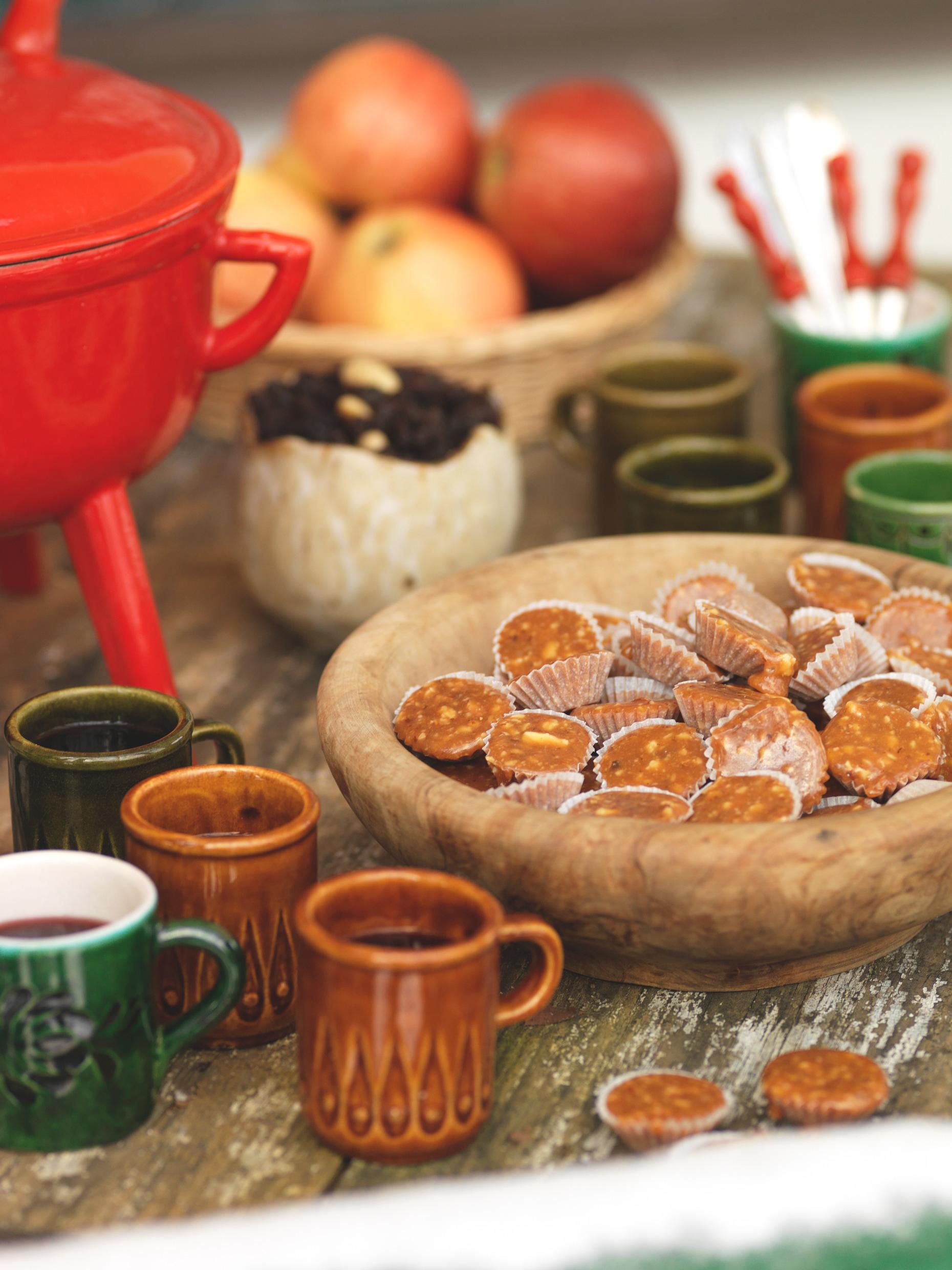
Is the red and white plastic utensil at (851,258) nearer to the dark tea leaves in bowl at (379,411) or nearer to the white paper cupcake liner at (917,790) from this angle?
the dark tea leaves in bowl at (379,411)

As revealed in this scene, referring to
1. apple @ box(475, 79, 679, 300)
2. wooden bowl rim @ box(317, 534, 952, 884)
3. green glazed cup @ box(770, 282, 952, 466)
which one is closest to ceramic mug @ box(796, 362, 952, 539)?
green glazed cup @ box(770, 282, 952, 466)

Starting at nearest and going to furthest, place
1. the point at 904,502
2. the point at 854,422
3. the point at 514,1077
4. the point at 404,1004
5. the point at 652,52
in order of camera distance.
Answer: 1. the point at 404,1004
2. the point at 514,1077
3. the point at 904,502
4. the point at 854,422
5. the point at 652,52

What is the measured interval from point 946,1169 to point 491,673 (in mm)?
405

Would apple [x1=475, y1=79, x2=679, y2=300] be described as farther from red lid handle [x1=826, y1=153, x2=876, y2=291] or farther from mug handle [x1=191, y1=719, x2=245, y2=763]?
mug handle [x1=191, y1=719, x2=245, y2=763]

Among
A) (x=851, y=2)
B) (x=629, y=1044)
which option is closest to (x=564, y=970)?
(x=629, y=1044)

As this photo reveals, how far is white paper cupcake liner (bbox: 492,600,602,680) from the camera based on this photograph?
0.83 meters

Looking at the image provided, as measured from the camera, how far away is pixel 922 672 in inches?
32.5

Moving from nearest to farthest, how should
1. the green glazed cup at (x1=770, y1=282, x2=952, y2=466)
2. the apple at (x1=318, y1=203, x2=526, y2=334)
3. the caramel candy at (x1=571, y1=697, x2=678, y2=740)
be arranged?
the caramel candy at (x1=571, y1=697, x2=678, y2=740)
the green glazed cup at (x1=770, y1=282, x2=952, y2=466)
the apple at (x1=318, y1=203, x2=526, y2=334)

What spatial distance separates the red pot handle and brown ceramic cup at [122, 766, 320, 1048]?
12.5 inches

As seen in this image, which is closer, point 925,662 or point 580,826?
point 580,826

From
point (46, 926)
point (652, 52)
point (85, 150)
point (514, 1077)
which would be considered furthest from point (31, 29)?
point (652, 52)

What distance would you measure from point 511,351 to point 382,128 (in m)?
0.29

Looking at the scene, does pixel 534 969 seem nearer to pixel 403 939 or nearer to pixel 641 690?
pixel 403 939

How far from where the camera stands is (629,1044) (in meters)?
0.71
